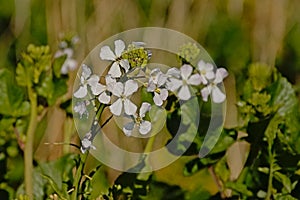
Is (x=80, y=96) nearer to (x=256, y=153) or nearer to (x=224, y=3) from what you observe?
(x=256, y=153)

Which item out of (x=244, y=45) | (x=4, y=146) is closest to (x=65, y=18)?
(x=244, y=45)

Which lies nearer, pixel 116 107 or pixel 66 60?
pixel 116 107

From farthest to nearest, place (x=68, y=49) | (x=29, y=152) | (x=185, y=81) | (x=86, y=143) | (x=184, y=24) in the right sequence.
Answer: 1. (x=184, y=24)
2. (x=68, y=49)
3. (x=29, y=152)
4. (x=185, y=81)
5. (x=86, y=143)

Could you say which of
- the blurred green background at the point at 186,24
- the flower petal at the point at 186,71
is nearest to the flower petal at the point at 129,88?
the flower petal at the point at 186,71

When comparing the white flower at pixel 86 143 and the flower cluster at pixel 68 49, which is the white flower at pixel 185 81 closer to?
the white flower at pixel 86 143

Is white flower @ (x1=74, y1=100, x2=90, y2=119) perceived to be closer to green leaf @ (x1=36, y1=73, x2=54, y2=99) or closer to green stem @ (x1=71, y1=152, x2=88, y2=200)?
green stem @ (x1=71, y1=152, x2=88, y2=200)

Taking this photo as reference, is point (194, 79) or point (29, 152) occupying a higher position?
point (194, 79)

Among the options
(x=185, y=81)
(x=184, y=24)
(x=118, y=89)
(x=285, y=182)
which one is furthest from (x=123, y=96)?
(x=184, y=24)

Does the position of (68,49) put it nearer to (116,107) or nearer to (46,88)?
(46,88)
